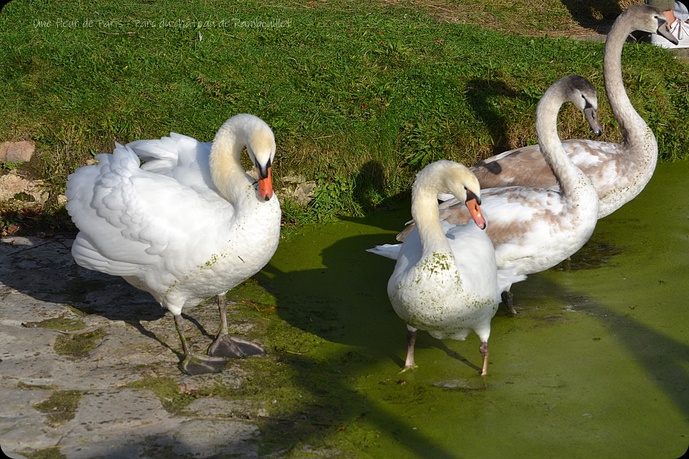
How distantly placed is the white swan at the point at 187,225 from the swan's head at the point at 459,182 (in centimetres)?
92

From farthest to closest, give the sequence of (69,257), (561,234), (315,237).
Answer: (315,237) < (69,257) < (561,234)

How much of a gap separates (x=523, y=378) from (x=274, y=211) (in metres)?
1.71

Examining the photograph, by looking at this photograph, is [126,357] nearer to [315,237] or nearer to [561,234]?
[315,237]

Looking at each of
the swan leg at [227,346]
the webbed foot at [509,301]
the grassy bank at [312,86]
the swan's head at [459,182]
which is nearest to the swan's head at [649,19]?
the grassy bank at [312,86]

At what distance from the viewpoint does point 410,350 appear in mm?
5148

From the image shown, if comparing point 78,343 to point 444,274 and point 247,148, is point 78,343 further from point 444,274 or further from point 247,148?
point 444,274

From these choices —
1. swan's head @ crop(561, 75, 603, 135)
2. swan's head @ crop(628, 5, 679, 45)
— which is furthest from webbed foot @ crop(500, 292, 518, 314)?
swan's head @ crop(628, 5, 679, 45)

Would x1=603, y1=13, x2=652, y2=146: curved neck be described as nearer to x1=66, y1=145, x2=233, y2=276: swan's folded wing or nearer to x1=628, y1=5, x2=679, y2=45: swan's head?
x1=628, y1=5, x2=679, y2=45: swan's head

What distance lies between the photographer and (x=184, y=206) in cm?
495

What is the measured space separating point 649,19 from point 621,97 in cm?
88

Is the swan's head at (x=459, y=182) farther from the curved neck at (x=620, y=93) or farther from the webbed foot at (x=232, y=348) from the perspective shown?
the curved neck at (x=620, y=93)

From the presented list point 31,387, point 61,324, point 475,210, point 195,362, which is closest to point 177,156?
point 61,324

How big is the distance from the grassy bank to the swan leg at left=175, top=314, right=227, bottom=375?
86.7 inches

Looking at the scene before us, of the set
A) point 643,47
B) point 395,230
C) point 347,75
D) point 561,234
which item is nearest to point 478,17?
point 643,47
